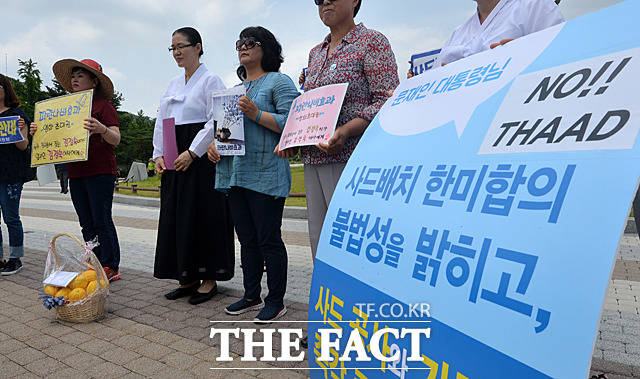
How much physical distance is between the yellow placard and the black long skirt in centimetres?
87

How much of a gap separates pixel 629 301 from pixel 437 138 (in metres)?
3.22

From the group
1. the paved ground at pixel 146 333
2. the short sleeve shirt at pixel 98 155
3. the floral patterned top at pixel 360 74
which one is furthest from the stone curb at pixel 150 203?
the floral patterned top at pixel 360 74

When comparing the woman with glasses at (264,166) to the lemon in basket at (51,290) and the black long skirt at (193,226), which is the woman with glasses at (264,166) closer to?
the black long skirt at (193,226)

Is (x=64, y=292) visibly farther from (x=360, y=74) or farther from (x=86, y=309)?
(x=360, y=74)

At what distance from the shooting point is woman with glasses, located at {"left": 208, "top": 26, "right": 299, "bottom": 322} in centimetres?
300

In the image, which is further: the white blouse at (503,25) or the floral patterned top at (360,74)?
the floral patterned top at (360,74)

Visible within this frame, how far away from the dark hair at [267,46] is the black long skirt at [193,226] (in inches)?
31.7

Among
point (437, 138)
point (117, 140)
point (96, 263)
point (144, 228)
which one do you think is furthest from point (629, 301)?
point (144, 228)

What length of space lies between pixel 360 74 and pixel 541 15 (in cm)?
96

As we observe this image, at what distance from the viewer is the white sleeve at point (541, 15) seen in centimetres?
165

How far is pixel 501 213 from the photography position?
3.01 ft

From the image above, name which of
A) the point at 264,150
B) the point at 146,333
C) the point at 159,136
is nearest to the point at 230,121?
the point at 264,150

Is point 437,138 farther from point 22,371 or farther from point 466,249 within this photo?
point 22,371

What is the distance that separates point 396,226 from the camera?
1203 mm
